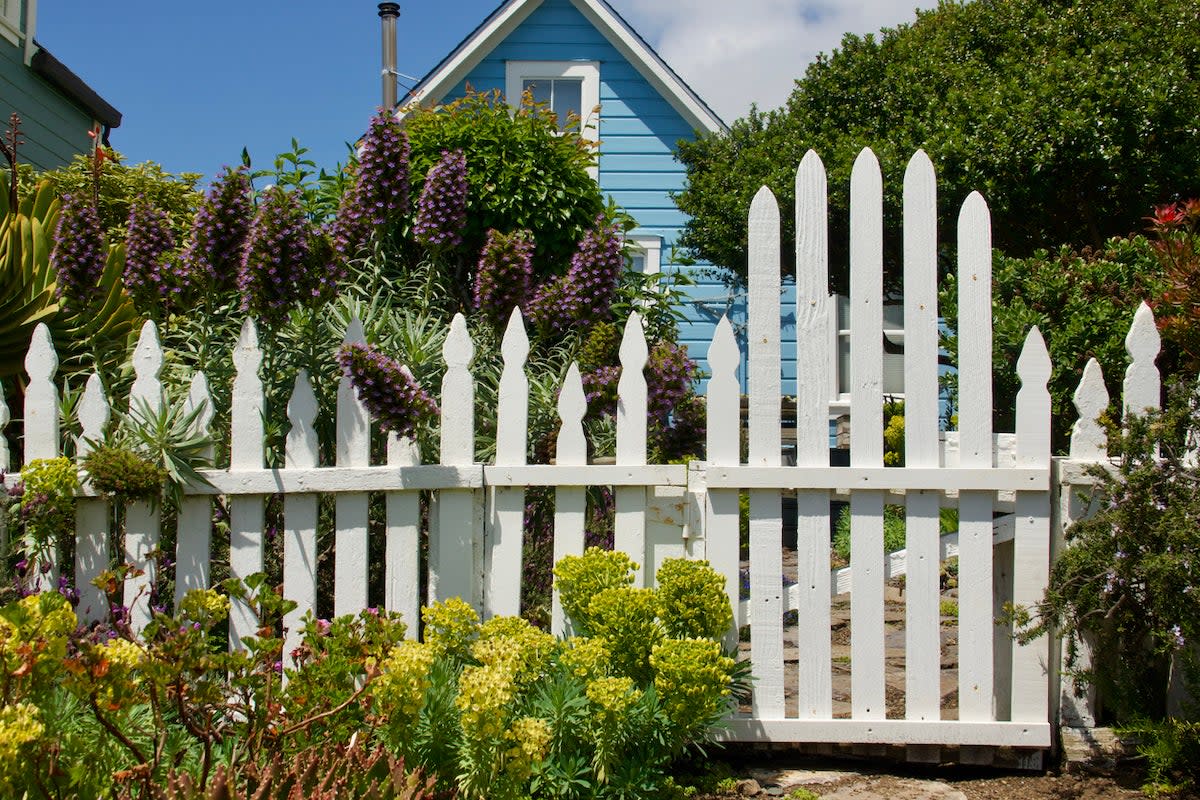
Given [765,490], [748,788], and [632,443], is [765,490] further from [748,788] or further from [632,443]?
[748,788]

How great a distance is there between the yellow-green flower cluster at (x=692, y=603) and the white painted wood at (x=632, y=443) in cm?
31

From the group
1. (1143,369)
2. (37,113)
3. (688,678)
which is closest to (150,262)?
(688,678)

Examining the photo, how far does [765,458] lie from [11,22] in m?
10.4

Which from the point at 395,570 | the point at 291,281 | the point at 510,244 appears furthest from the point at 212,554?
the point at 510,244

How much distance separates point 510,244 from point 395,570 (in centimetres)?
133

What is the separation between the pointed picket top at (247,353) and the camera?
3332mm

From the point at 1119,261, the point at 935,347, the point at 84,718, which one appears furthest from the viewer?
the point at 1119,261

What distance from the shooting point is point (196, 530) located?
11.0 feet

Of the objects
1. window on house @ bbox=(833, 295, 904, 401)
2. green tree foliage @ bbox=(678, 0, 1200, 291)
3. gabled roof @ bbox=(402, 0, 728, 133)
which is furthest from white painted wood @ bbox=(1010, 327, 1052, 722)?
gabled roof @ bbox=(402, 0, 728, 133)

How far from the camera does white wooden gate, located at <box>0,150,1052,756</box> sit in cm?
328

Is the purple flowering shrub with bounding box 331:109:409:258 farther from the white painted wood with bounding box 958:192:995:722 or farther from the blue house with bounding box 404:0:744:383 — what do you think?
the blue house with bounding box 404:0:744:383

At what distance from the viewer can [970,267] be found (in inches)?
132

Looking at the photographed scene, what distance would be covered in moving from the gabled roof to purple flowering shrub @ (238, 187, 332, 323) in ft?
28.9

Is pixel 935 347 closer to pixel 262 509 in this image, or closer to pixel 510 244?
pixel 510 244
